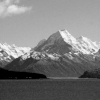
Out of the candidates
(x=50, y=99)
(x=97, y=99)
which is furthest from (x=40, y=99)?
(x=97, y=99)

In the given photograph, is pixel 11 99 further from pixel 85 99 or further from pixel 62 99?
pixel 85 99

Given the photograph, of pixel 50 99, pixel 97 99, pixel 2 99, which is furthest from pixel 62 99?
pixel 2 99

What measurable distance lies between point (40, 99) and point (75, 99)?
16.4 metres

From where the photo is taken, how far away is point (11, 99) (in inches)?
6043

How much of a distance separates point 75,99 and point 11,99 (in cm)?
2977

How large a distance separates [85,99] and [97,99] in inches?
218

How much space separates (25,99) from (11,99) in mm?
6480

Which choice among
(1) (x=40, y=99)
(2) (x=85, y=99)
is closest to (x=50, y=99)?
(1) (x=40, y=99)

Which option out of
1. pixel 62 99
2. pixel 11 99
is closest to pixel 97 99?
pixel 62 99

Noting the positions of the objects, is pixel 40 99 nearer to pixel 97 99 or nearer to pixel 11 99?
pixel 11 99

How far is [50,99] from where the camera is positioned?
509ft

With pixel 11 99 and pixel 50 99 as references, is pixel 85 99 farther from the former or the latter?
pixel 11 99

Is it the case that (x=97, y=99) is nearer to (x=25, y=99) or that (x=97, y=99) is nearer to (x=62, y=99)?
(x=62, y=99)

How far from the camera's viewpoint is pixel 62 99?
512 ft
